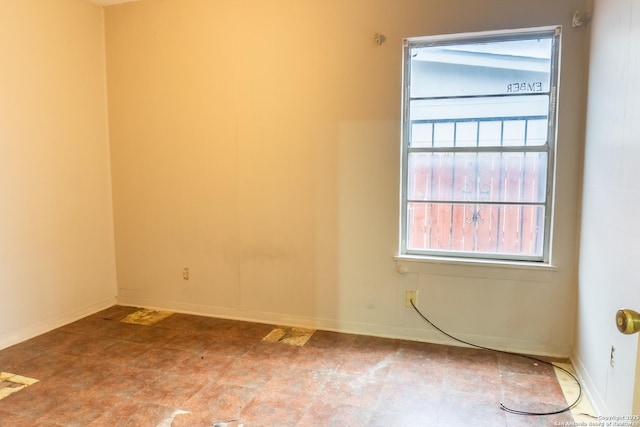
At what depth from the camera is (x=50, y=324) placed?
3.24m

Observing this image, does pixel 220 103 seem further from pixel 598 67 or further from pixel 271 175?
pixel 598 67

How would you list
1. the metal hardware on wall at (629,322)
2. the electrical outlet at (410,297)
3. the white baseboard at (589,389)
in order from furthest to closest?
the electrical outlet at (410,297) < the white baseboard at (589,389) < the metal hardware on wall at (629,322)

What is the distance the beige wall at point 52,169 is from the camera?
291 centimetres

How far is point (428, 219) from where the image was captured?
2990mm

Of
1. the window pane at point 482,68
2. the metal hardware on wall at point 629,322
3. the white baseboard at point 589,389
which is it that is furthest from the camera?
the window pane at point 482,68

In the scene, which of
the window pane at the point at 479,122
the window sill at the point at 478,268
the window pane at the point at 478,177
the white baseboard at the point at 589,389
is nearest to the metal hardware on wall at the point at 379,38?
the window pane at the point at 479,122

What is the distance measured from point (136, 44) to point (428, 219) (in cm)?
294

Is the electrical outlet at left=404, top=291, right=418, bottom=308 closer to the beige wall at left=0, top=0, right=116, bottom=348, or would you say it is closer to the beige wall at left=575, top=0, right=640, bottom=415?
the beige wall at left=575, top=0, right=640, bottom=415

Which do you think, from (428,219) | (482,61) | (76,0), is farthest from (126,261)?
(482,61)

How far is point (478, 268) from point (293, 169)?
5.17 feet

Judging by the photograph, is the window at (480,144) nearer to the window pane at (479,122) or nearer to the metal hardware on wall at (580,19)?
the window pane at (479,122)

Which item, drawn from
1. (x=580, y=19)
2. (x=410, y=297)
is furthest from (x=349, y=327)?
(x=580, y=19)

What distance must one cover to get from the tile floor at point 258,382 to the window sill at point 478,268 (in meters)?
0.55

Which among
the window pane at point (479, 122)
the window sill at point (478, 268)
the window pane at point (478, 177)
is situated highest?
the window pane at point (479, 122)
